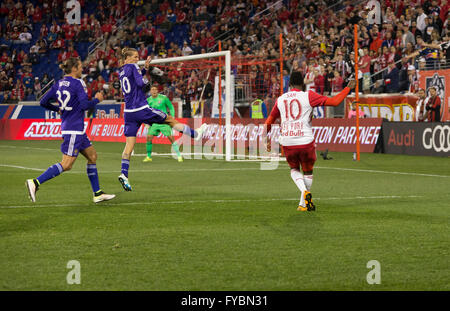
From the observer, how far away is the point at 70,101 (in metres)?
11.2

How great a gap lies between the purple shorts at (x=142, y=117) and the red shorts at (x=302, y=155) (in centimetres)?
346

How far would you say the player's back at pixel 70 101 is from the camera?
1122 cm

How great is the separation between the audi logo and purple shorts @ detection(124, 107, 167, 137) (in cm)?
1133

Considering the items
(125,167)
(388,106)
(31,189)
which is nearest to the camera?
(31,189)

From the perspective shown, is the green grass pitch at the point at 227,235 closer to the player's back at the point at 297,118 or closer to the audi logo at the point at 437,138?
the player's back at the point at 297,118

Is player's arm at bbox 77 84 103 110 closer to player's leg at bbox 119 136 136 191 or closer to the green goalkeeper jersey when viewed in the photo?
player's leg at bbox 119 136 136 191

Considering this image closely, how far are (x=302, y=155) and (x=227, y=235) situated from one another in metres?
2.88

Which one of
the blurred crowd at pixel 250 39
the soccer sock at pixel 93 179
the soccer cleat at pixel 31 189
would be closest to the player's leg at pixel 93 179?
the soccer sock at pixel 93 179

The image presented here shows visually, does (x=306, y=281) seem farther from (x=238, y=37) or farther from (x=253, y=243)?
(x=238, y=37)

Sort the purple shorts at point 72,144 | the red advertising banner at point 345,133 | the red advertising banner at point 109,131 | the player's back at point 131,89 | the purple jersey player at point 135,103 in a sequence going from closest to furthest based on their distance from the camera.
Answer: the purple shorts at point 72,144
the purple jersey player at point 135,103
the player's back at point 131,89
the red advertising banner at point 345,133
the red advertising banner at point 109,131

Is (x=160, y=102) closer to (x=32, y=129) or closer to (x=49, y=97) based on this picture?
(x=49, y=97)

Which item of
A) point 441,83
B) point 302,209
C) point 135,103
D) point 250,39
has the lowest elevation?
point 302,209

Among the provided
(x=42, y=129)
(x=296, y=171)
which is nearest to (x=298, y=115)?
(x=296, y=171)

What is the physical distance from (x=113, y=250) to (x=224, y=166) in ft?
40.4
